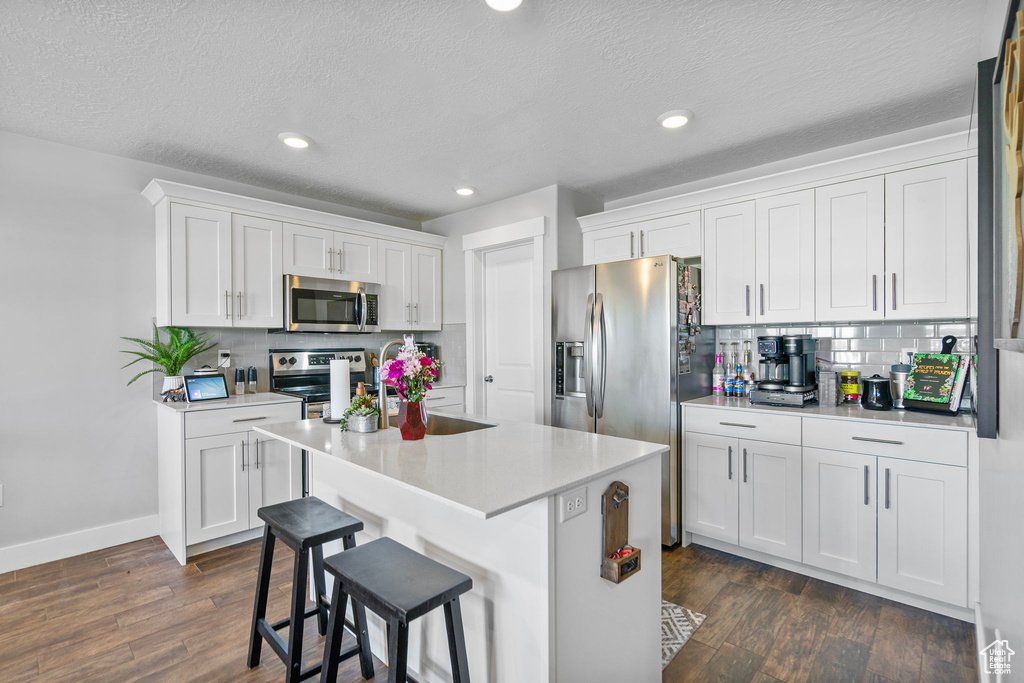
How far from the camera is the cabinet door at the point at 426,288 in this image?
448 centimetres

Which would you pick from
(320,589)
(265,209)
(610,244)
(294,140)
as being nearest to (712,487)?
(610,244)

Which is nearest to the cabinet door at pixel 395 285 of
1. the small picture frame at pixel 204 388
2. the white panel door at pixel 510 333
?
the white panel door at pixel 510 333

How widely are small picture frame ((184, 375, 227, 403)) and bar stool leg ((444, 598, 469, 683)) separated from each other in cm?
257

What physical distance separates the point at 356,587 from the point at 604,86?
2300 millimetres

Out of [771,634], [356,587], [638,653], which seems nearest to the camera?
[356,587]

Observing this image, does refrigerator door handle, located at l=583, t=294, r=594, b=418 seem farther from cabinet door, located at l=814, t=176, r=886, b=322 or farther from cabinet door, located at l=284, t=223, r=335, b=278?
cabinet door, located at l=284, t=223, r=335, b=278

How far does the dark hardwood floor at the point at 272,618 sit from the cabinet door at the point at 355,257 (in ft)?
7.09

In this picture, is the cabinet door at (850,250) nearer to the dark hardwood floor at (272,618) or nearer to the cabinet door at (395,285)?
the dark hardwood floor at (272,618)

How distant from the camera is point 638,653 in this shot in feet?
5.65

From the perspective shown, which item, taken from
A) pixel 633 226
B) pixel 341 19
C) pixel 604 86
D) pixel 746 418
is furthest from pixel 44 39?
pixel 746 418

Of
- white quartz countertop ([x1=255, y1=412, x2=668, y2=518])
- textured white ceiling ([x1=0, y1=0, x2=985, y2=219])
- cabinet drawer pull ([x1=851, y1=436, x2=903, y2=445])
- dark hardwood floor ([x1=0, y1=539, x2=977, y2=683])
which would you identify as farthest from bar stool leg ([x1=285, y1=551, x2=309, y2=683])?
cabinet drawer pull ([x1=851, y1=436, x2=903, y2=445])

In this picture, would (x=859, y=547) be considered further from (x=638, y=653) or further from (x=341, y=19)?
(x=341, y=19)

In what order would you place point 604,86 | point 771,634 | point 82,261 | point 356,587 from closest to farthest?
point 356,587
point 771,634
point 604,86
point 82,261

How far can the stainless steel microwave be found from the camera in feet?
12.0
